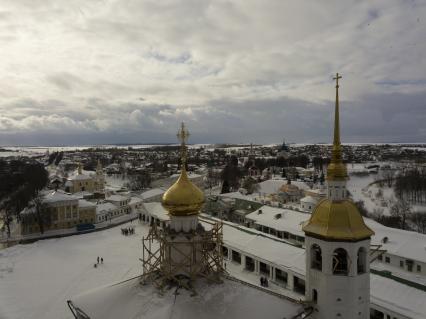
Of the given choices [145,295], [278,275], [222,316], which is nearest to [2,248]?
[278,275]

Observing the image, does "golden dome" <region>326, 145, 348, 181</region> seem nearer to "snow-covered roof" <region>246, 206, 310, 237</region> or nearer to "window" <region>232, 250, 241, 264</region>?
"window" <region>232, 250, 241, 264</region>

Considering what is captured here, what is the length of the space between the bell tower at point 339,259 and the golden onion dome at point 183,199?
317cm

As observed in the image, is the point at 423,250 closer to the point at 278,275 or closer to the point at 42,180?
the point at 278,275

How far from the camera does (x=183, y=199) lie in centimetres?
1011

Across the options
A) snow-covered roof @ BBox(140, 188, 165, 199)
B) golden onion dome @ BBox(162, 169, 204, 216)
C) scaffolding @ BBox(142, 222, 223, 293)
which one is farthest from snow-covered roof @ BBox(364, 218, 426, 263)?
snow-covered roof @ BBox(140, 188, 165, 199)

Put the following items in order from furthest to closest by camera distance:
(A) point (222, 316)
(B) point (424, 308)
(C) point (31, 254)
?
(C) point (31, 254)
(B) point (424, 308)
(A) point (222, 316)

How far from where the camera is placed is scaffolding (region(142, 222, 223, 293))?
9.82 m

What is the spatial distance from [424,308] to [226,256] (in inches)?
531

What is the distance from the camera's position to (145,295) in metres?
9.30

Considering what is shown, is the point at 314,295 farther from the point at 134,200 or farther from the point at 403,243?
the point at 134,200

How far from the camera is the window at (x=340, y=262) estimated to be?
879cm

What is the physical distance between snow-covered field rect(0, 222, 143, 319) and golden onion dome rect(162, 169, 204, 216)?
33.6ft

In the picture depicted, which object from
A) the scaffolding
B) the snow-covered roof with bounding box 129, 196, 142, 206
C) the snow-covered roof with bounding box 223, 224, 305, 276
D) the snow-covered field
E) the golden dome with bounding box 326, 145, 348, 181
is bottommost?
the snow-covered field

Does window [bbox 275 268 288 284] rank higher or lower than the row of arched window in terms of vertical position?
lower
